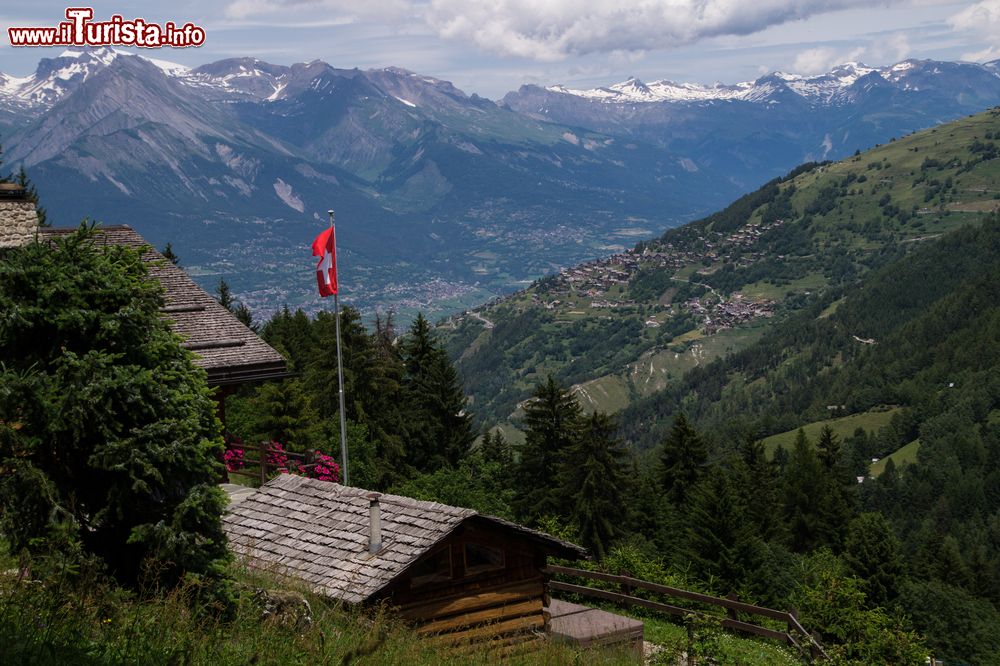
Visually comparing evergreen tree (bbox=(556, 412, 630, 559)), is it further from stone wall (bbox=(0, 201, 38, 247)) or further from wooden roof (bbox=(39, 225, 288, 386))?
stone wall (bbox=(0, 201, 38, 247))

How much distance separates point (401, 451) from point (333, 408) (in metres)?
A: 4.01

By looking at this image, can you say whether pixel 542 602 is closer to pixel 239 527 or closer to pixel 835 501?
pixel 239 527

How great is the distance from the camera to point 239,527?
2028 centimetres

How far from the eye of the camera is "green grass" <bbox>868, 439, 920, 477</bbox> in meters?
175

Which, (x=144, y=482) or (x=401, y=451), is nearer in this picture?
(x=144, y=482)

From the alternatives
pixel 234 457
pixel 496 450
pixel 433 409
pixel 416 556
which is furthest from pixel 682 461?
pixel 416 556

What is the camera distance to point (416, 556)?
56.4 feet

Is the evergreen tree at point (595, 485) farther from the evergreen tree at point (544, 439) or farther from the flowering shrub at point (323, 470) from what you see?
the flowering shrub at point (323, 470)

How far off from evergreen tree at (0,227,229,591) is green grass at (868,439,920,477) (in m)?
175

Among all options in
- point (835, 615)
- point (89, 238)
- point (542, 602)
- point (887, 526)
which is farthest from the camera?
point (887, 526)

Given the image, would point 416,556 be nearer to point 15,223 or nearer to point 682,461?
point 15,223

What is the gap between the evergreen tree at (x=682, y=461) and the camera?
6338 centimetres

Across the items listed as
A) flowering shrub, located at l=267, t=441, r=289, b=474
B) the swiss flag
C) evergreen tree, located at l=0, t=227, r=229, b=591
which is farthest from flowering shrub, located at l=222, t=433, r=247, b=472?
evergreen tree, located at l=0, t=227, r=229, b=591

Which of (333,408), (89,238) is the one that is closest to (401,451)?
(333,408)
